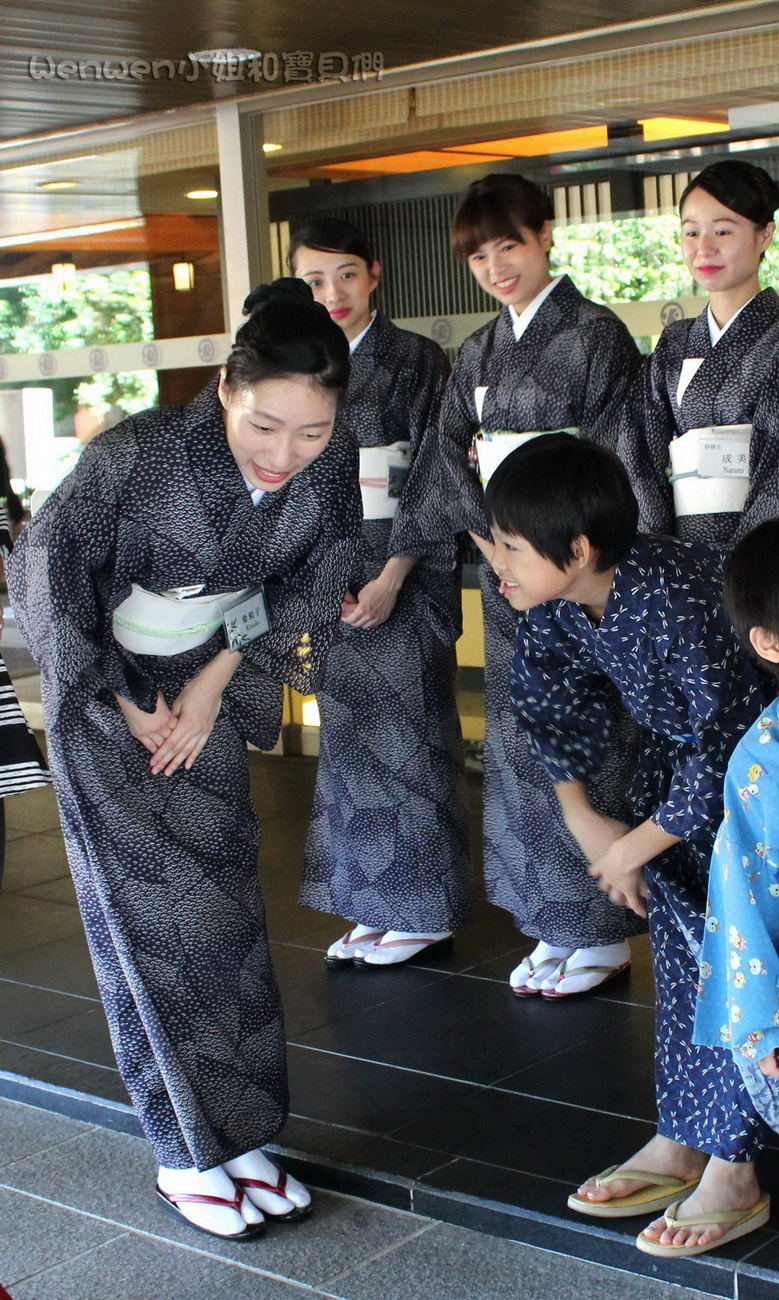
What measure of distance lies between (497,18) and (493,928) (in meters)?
2.41

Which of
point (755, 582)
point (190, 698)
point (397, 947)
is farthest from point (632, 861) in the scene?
point (397, 947)

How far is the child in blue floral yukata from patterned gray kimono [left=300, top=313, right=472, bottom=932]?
1.58 metres

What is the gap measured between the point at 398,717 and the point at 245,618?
106 centimetres

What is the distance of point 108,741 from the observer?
95.0 inches

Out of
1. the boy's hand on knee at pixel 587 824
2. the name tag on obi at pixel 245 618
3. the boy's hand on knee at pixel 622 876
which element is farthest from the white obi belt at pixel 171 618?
the boy's hand on knee at pixel 622 876

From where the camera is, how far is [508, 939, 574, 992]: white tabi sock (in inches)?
129

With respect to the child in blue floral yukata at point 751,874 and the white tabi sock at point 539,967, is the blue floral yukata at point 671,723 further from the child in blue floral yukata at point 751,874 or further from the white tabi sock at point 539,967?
the white tabi sock at point 539,967

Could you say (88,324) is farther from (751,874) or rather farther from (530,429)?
(751,874)

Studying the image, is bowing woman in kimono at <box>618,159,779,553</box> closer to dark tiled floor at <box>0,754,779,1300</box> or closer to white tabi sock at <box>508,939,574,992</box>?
white tabi sock at <box>508,939,574,992</box>

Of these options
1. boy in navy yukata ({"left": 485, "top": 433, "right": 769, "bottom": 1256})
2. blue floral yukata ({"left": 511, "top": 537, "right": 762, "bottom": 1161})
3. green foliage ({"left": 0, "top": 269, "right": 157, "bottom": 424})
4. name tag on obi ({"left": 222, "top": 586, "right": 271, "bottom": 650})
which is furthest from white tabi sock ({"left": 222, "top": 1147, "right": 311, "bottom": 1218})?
green foliage ({"left": 0, "top": 269, "right": 157, "bottom": 424})

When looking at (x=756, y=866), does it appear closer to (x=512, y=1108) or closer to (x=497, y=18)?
(x=512, y=1108)

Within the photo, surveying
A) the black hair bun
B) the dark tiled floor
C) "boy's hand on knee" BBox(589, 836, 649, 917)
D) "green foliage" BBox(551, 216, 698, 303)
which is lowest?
the dark tiled floor

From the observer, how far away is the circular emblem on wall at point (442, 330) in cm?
500

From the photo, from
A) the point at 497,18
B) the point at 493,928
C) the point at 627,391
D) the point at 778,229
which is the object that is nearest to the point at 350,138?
the point at 497,18
